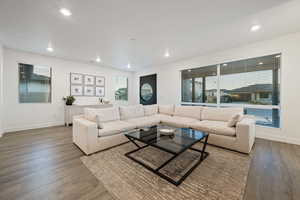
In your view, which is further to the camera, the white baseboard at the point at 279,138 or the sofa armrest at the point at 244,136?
the white baseboard at the point at 279,138

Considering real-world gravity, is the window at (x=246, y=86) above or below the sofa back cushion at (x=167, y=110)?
above

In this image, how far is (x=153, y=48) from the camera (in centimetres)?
371

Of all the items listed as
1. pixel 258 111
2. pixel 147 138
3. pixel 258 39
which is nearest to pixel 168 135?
pixel 147 138

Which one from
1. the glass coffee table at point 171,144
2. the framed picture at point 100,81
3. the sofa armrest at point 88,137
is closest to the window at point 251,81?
the glass coffee table at point 171,144

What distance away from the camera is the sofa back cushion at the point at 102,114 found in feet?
8.96

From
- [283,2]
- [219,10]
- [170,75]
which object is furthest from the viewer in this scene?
[170,75]

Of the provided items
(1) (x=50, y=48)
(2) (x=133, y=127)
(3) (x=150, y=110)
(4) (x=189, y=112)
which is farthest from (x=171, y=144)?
(1) (x=50, y=48)

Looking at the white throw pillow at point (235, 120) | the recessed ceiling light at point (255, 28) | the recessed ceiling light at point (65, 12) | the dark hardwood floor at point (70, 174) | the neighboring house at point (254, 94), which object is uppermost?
the recessed ceiling light at point (255, 28)

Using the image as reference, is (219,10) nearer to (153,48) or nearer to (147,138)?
(153,48)

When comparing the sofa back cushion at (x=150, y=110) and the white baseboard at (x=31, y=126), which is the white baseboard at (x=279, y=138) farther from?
the white baseboard at (x=31, y=126)

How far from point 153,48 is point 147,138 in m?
2.78

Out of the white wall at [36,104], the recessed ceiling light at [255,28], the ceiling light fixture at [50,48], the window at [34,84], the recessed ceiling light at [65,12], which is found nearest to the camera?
the recessed ceiling light at [65,12]

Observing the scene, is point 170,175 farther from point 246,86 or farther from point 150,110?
point 246,86

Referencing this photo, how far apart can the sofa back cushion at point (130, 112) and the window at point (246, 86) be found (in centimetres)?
225
